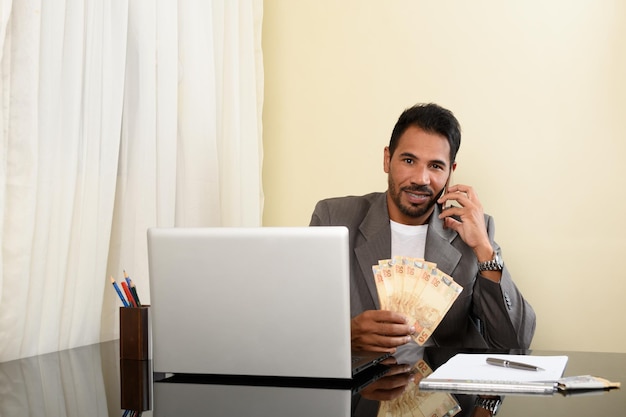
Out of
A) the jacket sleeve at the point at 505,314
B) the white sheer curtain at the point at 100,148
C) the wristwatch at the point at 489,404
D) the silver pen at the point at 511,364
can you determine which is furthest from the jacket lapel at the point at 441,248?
the wristwatch at the point at 489,404

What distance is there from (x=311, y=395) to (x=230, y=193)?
1740 mm

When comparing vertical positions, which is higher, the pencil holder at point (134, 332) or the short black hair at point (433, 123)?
the short black hair at point (433, 123)

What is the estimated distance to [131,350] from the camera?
1.70 metres

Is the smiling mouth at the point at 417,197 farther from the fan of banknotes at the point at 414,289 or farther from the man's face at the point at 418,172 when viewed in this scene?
the fan of banknotes at the point at 414,289

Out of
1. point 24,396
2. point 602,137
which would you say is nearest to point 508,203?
point 602,137

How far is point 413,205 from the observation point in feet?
8.77

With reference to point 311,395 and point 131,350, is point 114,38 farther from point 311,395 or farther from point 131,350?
point 311,395

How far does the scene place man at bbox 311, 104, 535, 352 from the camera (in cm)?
242

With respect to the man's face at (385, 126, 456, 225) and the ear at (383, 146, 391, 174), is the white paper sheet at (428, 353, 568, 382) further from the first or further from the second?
the ear at (383, 146, 391, 174)

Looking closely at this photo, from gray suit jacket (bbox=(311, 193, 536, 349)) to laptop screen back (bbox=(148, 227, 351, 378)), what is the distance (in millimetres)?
1069

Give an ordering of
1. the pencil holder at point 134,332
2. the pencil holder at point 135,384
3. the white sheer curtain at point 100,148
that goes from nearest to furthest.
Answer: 1. the pencil holder at point 135,384
2. the pencil holder at point 134,332
3. the white sheer curtain at point 100,148

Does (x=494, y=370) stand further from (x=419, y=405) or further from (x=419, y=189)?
(x=419, y=189)

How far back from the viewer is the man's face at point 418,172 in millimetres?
2664

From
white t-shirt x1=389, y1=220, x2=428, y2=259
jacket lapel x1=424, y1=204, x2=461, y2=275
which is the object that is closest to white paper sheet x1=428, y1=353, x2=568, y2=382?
jacket lapel x1=424, y1=204, x2=461, y2=275
